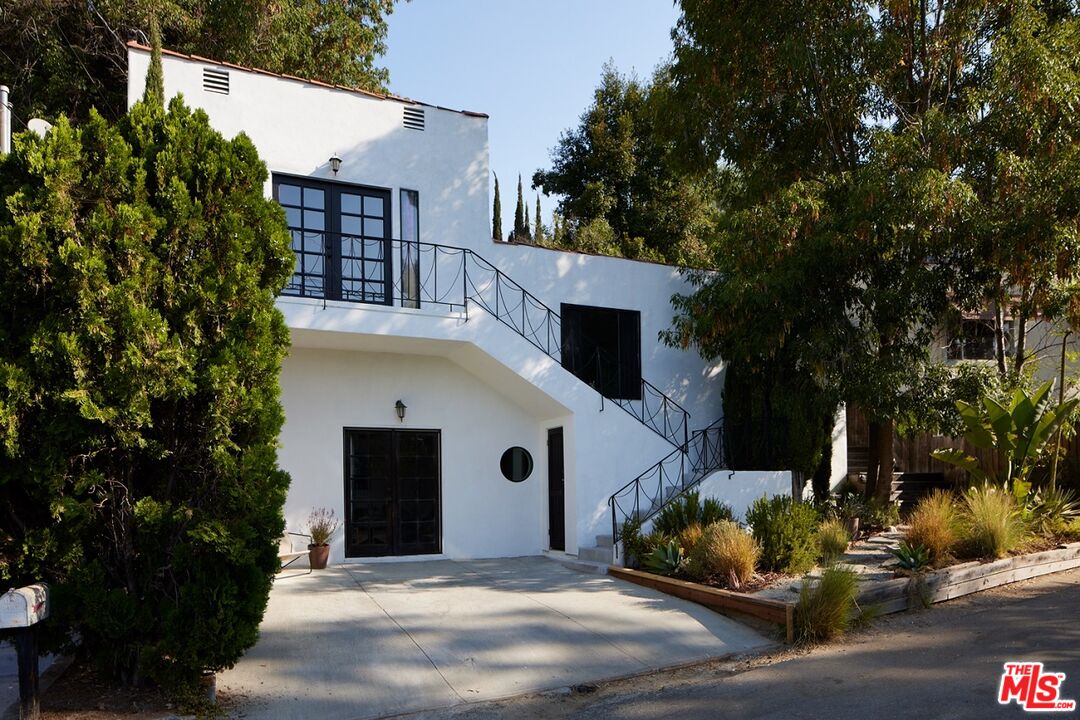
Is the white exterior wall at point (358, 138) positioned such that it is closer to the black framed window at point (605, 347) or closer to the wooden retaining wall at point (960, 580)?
the black framed window at point (605, 347)

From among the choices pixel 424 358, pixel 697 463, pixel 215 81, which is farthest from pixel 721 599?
pixel 215 81

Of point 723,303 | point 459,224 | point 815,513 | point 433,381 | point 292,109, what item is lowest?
point 815,513

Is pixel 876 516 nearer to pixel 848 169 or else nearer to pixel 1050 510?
pixel 1050 510

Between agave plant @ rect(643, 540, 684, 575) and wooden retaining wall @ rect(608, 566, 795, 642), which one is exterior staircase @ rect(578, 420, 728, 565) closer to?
agave plant @ rect(643, 540, 684, 575)

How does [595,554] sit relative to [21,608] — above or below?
below

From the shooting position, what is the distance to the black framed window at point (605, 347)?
1487 centimetres

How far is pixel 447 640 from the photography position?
8.55m

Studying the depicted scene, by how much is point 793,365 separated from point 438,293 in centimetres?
614

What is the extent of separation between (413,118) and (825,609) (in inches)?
373

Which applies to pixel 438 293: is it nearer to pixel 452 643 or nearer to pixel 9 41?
pixel 452 643

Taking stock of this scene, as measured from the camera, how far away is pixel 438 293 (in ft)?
43.5

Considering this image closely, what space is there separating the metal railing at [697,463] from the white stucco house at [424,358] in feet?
0.17

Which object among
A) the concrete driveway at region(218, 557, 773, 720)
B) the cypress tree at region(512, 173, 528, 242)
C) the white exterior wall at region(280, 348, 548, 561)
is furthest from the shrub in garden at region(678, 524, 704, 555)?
the cypress tree at region(512, 173, 528, 242)

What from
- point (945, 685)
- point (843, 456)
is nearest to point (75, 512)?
point (945, 685)
